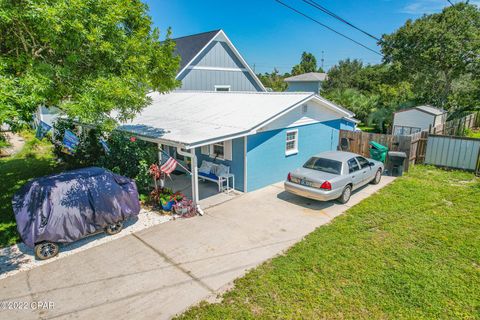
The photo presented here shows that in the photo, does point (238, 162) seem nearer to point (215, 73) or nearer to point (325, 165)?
point (325, 165)

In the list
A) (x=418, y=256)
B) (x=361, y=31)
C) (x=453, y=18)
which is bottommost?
(x=418, y=256)

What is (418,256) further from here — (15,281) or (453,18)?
(453,18)

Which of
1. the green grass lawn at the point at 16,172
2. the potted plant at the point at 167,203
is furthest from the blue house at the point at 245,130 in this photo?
the green grass lawn at the point at 16,172

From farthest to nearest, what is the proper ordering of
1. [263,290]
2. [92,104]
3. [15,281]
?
1. [92,104]
2. [15,281]
3. [263,290]

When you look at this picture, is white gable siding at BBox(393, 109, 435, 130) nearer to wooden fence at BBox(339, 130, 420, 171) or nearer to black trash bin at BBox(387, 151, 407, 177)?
wooden fence at BBox(339, 130, 420, 171)

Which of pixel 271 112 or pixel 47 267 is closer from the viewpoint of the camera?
pixel 47 267

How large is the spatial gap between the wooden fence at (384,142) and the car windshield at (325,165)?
18.6 feet

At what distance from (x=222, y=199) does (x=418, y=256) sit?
6137 mm

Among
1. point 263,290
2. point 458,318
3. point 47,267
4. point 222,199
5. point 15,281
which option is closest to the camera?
point 458,318

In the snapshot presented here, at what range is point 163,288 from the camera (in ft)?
18.4

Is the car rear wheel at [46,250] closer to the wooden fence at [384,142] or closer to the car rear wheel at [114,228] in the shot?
the car rear wheel at [114,228]

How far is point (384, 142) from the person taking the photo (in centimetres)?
1400

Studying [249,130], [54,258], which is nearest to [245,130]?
[249,130]

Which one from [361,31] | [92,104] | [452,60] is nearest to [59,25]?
[92,104]
